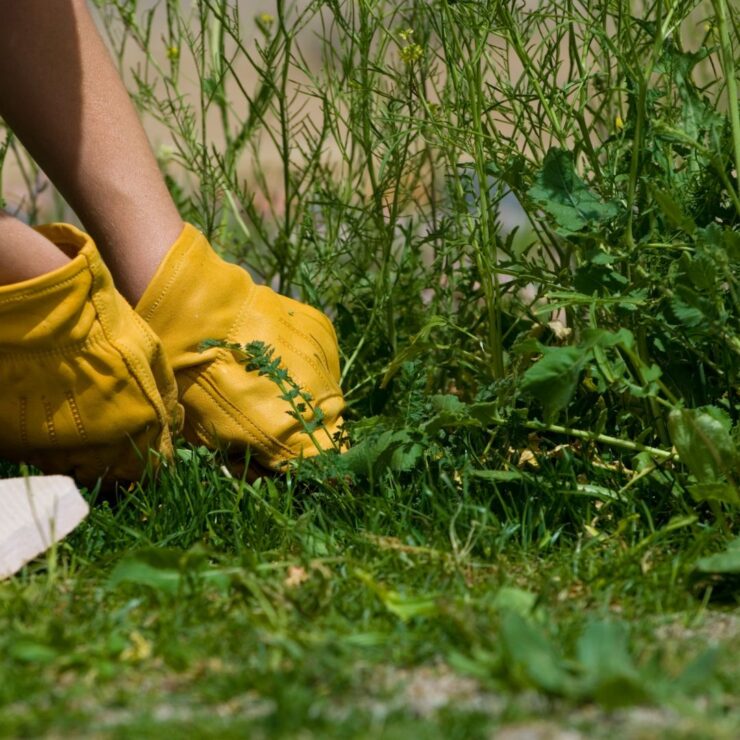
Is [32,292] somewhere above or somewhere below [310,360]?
above

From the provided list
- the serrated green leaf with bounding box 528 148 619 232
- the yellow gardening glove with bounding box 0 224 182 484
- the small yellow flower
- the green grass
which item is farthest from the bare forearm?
the serrated green leaf with bounding box 528 148 619 232

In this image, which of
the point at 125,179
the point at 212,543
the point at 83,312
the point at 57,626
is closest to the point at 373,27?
the point at 125,179

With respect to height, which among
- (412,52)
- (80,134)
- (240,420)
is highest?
→ (412,52)

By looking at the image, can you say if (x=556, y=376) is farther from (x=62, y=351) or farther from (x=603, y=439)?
(x=62, y=351)

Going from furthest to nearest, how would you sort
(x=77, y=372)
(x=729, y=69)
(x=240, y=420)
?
(x=240, y=420) → (x=77, y=372) → (x=729, y=69)

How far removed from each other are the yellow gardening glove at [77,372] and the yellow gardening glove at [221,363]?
0.09 metres

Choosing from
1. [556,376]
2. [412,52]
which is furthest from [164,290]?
[556,376]

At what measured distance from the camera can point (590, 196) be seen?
5.57ft

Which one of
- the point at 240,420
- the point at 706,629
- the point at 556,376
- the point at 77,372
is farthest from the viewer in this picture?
the point at 240,420

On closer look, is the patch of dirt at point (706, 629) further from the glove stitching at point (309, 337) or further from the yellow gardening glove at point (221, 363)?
the glove stitching at point (309, 337)

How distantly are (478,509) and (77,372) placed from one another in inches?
25.4

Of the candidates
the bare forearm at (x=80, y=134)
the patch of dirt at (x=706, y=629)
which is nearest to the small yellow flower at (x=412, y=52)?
the bare forearm at (x=80, y=134)

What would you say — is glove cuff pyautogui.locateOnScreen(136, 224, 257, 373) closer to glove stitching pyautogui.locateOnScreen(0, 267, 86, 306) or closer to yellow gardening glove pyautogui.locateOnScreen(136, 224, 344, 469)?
yellow gardening glove pyautogui.locateOnScreen(136, 224, 344, 469)

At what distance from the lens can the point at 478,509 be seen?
154cm
